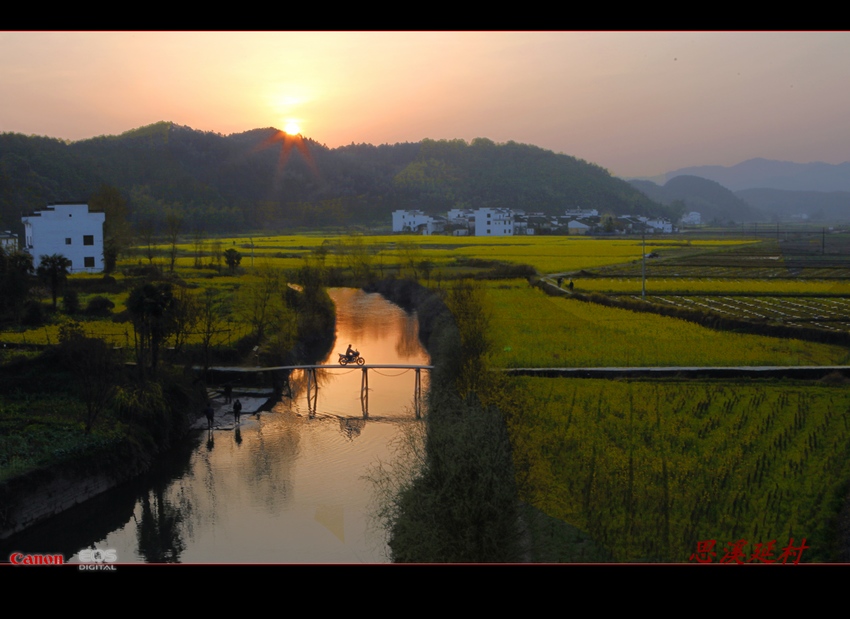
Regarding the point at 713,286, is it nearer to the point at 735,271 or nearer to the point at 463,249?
the point at 735,271

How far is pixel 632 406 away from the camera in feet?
30.0

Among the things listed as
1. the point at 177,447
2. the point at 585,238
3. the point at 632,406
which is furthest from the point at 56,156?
the point at 585,238

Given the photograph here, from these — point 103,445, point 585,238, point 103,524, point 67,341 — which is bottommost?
point 103,524

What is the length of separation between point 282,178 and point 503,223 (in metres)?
12.1

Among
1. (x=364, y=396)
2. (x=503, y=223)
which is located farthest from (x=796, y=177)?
A: (x=364, y=396)

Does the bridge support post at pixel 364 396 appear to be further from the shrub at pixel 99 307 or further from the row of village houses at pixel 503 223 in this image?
the row of village houses at pixel 503 223

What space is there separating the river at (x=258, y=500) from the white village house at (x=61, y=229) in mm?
9826

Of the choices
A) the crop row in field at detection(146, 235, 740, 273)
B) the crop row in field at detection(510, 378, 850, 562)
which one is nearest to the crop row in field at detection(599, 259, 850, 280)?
the crop row in field at detection(146, 235, 740, 273)

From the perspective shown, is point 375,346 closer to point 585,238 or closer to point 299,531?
point 299,531

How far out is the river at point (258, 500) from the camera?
23.2 ft

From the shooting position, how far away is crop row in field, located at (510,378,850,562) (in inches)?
223

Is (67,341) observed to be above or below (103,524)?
above

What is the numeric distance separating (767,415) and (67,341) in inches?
351

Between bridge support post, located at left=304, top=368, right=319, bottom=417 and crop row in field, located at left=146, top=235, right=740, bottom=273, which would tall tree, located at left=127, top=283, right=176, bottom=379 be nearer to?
bridge support post, located at left=304, top=368, right=319, bottom=417
